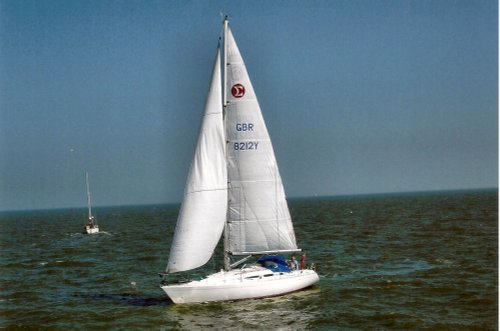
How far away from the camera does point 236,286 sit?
28.7 m

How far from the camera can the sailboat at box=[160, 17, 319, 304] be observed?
28922 mm

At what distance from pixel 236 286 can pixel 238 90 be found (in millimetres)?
10238

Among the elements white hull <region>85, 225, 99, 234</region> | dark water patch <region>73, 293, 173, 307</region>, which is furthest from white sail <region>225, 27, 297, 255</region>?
white hull <region>85, 225, 99, 234</region>

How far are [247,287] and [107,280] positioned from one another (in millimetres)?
16014

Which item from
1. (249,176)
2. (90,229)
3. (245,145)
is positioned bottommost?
(90,229)

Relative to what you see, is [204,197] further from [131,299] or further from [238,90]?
[131,299]

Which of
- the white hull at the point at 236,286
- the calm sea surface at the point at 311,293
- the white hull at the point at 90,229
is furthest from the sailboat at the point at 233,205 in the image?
the white hull at the point at 90,229

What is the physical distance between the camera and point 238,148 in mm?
30094

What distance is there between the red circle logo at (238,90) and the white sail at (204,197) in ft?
2.71

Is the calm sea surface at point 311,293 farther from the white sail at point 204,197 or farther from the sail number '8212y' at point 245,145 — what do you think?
the sail number '8212y' at point 245,145

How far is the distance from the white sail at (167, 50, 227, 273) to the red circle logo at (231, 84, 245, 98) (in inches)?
32.5

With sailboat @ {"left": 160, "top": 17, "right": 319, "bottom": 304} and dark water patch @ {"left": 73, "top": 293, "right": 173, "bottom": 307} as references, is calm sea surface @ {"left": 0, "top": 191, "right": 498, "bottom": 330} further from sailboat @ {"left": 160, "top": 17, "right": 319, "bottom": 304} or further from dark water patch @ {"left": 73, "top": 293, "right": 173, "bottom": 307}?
sailboat @ {"left": 160, "top": 17, "right": 319, "bottom": 304}

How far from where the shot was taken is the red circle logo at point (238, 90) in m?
29.8

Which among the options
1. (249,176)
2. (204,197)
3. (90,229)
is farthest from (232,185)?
(90,229)
